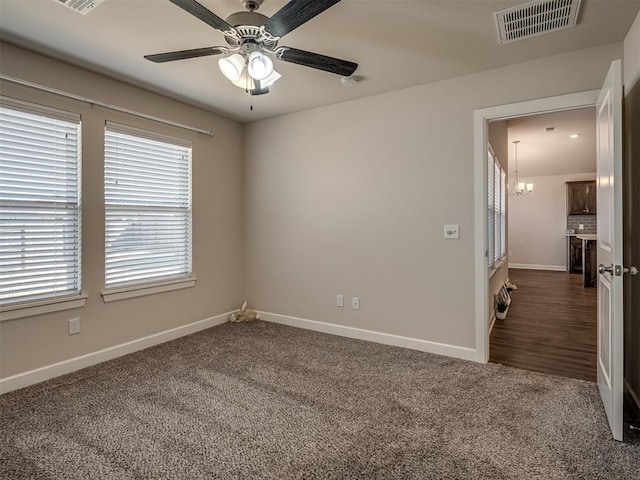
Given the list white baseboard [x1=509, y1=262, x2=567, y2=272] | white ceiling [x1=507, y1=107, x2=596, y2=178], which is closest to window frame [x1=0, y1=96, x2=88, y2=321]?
white ceiling [x1=507, y1=107, x2=596, y2=178]

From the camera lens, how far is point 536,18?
2.20 m

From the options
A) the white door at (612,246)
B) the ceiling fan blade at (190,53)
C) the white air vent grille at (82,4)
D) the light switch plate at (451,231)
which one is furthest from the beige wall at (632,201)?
the white air vent grille at (82,4)

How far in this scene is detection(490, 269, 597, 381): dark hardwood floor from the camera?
3.06 m

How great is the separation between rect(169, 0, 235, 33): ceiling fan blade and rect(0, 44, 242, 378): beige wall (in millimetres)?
1830

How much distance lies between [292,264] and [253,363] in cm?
140

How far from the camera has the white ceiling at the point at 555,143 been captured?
4832mm

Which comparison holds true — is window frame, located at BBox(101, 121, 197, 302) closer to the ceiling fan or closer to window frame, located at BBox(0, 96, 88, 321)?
window frame, located at BBox(0, 96, 88, 321)

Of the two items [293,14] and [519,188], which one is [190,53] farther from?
[519,188]

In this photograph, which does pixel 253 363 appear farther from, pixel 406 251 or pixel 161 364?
pixel 406 251

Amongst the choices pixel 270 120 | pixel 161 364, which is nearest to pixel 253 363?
pixel 161 364

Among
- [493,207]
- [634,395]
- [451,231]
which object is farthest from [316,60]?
[493,207]

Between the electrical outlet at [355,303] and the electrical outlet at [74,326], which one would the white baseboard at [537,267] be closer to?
the electrical outlet at [355,303]

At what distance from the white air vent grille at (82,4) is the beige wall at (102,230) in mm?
877

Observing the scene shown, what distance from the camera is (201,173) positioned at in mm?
3986
